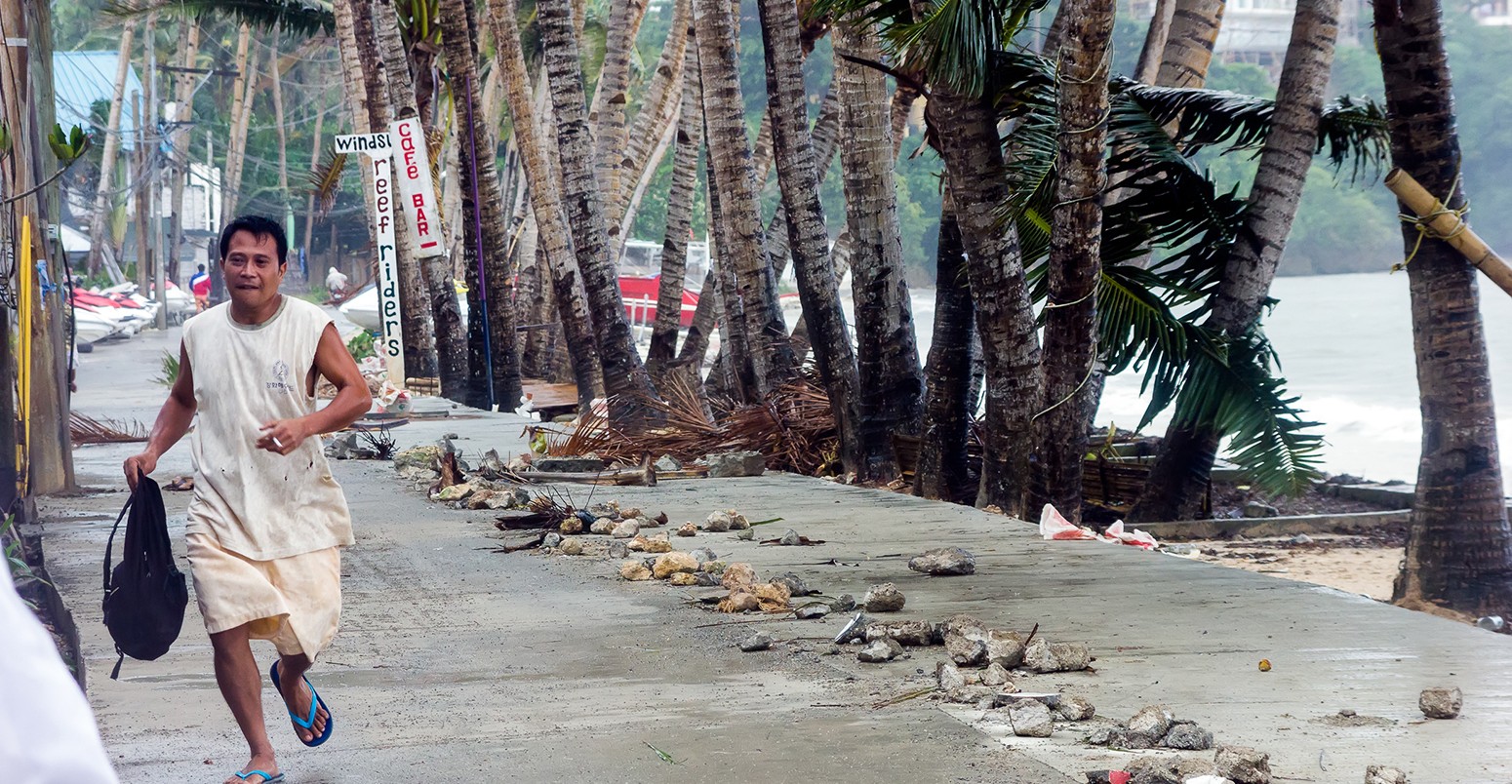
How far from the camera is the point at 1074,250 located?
891cm

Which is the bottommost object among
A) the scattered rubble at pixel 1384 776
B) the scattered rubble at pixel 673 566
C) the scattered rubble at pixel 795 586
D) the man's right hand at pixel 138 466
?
the scattered rubble at pixel 1384 776

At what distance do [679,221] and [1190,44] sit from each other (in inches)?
320

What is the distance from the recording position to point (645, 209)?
75.9 m

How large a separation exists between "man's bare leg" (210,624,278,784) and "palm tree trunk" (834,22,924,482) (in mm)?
7273

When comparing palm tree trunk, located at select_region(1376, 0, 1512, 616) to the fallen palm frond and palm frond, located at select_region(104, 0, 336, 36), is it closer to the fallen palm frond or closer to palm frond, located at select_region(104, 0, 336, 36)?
the fallen palm frond

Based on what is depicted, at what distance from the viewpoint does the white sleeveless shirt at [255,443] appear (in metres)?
4.54

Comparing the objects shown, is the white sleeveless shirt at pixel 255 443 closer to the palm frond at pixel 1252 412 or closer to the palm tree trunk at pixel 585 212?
the palm frond at pixel 1252 412

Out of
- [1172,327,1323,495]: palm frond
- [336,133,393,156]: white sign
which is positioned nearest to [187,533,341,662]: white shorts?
[1172,327,1323,495]: palm frond

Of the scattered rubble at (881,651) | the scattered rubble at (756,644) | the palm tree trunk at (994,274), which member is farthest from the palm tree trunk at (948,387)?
the scattered rubble at (881,651)

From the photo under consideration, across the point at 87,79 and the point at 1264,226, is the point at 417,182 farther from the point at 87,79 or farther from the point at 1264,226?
the point at 87,79

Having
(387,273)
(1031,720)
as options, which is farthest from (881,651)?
(387,273)

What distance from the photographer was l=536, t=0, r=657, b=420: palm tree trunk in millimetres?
14555

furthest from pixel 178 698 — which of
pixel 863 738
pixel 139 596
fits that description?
pixel 863 738

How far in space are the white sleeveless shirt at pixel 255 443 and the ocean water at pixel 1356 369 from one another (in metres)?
8.27
